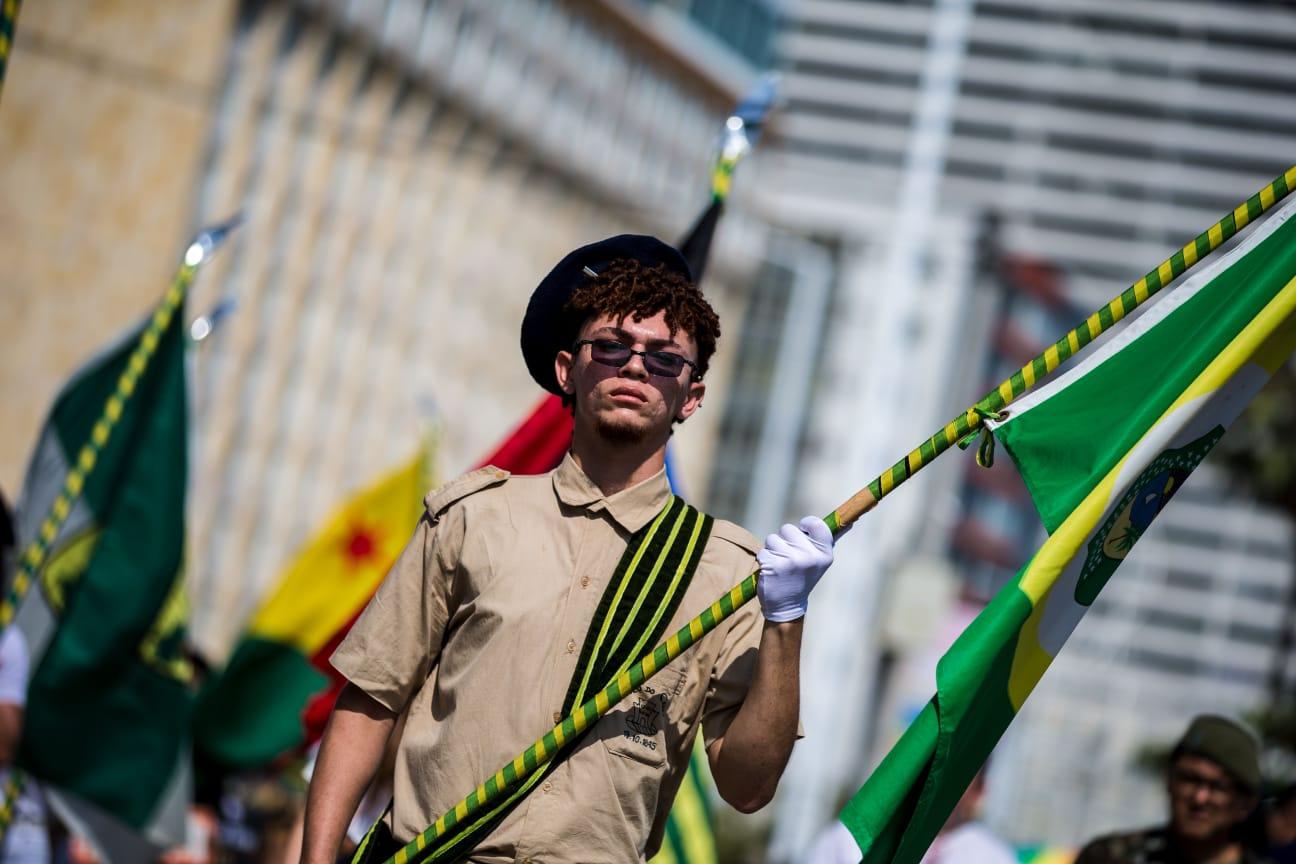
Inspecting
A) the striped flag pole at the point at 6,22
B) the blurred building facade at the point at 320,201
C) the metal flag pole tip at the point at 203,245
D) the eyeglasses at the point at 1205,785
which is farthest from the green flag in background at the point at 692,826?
the blurred building facade at the point at 320,201

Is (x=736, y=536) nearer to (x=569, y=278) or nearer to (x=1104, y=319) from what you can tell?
(x=569, y=278)

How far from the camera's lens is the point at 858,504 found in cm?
400

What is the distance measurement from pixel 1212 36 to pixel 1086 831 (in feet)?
248

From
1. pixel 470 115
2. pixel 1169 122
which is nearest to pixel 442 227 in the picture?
pixel 470 115

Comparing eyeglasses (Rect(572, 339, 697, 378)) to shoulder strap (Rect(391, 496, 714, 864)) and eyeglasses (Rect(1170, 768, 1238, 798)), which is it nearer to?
shoulder strap (Rect(391, 496, 714, 864))

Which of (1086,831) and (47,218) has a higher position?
(47,218)

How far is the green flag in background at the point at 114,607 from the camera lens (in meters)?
7.89

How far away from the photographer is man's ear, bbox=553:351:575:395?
4215 millimetres

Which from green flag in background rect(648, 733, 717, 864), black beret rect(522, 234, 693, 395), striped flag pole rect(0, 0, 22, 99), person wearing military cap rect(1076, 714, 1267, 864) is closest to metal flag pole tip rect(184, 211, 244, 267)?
striped flag pole rect(0, 0, 22, 99)

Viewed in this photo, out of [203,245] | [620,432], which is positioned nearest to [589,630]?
[620,432]

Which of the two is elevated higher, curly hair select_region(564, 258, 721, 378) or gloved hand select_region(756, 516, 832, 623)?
curly hair select_region(564, 258, 721, 378)

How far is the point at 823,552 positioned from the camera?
12.4ft

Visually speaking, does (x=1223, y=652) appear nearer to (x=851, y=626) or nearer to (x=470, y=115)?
(x=851, y=626)

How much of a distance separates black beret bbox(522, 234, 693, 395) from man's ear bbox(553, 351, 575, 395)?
0.02m
